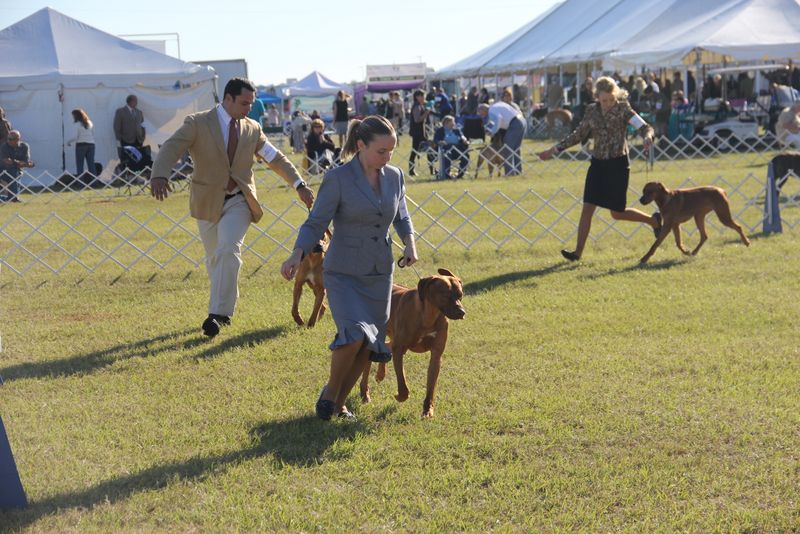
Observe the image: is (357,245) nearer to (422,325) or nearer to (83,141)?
(422,325)

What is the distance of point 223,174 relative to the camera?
22.0 ft

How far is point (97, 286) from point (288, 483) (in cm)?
555

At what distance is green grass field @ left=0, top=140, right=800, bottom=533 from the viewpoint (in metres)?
3.91

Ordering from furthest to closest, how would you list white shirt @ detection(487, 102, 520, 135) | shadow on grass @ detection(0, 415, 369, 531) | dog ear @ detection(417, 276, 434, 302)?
white shirt @ detection(487, 102, 520, 135) < dog ear @ detection(417, 276, 434, 302) < shadow on grass @ detection(0, 415, 369, 531)

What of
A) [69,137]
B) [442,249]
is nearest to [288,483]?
[442,249]

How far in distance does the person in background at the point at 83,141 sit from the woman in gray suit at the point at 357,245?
14.0 m

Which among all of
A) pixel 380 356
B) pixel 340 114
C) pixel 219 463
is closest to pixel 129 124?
pixel 340 114

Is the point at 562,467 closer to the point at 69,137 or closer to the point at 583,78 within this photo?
the point at 69,137

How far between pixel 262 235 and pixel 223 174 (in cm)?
490

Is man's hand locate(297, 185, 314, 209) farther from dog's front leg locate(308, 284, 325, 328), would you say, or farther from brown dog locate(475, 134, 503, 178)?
brown dog locate(475, 134, 503, 178)

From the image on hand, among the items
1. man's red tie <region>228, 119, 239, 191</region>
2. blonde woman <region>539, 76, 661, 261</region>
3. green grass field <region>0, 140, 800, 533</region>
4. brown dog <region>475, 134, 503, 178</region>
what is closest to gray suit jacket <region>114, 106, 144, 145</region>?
brown dog <region>475, 134, 503, 178</region>

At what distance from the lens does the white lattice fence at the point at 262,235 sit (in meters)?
10.3

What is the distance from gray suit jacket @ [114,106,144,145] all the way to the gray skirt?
14762 millimetres

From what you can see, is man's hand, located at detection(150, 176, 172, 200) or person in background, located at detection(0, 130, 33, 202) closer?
man's hand, located at detection(150, 176, 172, 200)
